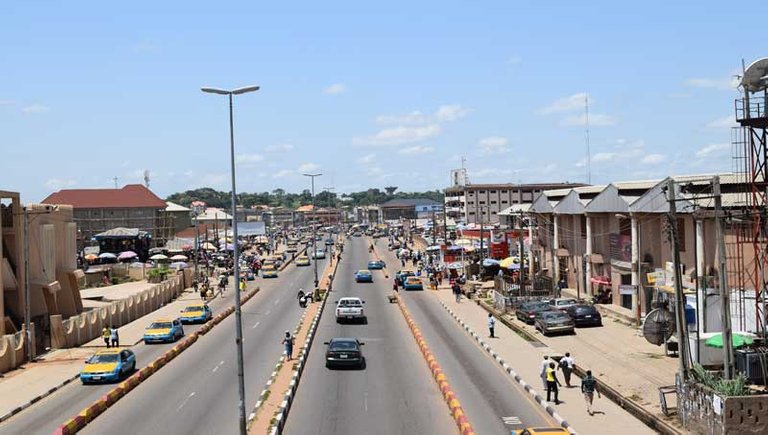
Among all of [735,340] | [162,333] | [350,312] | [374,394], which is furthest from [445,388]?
[350,312]

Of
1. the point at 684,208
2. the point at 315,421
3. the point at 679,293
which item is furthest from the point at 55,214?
the point at 679,293

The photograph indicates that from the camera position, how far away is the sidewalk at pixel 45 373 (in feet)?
95.0

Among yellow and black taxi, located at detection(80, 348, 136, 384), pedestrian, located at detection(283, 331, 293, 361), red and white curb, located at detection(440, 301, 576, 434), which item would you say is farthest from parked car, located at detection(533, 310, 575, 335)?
yellow and black taxi, located at detection(80, 348, 136, 384)

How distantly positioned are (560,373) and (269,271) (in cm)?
5819

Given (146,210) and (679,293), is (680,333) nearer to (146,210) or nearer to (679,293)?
(679,293)

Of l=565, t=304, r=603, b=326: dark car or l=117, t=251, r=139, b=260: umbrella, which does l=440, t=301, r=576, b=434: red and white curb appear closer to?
l=565, t=304, r=603, b=326: dark car

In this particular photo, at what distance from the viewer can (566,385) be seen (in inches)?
1129

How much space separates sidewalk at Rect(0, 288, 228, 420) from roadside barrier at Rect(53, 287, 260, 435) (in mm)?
2815

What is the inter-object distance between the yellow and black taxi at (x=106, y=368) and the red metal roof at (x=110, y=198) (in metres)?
100

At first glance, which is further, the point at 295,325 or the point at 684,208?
the point at 295,325

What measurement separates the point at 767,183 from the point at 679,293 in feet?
27.8

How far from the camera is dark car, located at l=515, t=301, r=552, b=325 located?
4543 centimetres

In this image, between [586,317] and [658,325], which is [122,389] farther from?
[586,317]

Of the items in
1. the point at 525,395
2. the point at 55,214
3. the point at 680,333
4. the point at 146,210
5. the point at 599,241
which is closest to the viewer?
the point at 680,333
